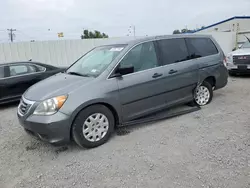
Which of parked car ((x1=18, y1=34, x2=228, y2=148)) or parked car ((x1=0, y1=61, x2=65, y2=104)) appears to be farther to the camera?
parked car ((x1=0, y1=61, x2=65, y2=104))

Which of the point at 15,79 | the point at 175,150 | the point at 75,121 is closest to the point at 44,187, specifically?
the point at 75,121

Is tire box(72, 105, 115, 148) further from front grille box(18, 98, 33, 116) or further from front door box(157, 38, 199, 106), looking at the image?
front door box(157, 38, 199, 106)

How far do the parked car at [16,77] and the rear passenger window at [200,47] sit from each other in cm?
433

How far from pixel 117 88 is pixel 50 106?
109 centimetres

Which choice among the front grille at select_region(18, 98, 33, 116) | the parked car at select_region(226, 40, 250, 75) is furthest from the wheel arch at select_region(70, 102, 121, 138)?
the parked car at select_region(226, 40, 250, 75)

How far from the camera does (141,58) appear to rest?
4.05 meters

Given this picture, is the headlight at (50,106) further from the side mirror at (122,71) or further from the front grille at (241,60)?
the front grille at (241,60)

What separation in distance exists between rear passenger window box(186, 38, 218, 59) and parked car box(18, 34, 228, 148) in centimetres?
2

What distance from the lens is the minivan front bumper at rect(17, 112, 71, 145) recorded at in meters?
3.11

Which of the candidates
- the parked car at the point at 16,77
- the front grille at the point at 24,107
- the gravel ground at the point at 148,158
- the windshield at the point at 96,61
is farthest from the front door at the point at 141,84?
the parked car at the point at 16,77

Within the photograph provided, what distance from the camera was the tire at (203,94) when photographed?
Result: 4953 millimetres

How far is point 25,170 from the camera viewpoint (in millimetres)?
3020

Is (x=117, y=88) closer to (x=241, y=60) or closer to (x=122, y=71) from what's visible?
(x=122, y=71)

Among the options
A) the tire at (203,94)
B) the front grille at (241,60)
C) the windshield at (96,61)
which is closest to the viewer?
the windshield at (96,61)
